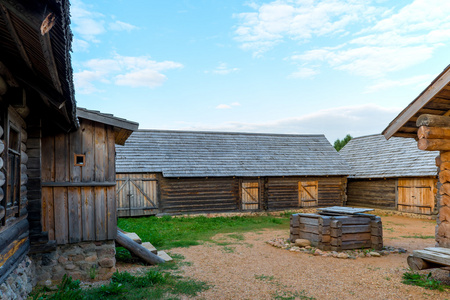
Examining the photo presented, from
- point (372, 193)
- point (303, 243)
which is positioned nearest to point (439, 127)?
point (303, 243)

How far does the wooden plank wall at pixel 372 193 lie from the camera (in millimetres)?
18062

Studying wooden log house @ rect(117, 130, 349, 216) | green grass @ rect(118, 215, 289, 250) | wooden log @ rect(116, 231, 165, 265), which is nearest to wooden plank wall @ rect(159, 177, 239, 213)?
wooden log house @ rect(117, 130, 349, 216)

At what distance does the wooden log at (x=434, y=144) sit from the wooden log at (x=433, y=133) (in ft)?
0.26

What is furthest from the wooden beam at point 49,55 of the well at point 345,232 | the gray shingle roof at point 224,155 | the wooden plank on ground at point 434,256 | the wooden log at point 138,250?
the gray shingle roof at point 224,155

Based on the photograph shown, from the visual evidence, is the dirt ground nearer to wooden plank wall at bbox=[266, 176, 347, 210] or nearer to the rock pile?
the rock pile

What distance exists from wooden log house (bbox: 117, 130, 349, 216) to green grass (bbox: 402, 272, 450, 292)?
11.0 metres

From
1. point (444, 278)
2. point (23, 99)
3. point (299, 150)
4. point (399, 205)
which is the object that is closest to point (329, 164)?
point (299, 150)

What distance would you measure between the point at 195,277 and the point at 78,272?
2303 millimetres

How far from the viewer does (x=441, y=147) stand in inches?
251

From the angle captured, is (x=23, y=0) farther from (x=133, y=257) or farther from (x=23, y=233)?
(x=133, y=257)

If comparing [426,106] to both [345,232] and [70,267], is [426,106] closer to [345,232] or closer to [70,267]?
[345,232]

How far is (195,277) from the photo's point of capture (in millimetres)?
6574

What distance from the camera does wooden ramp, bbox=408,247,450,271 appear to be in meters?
5.72

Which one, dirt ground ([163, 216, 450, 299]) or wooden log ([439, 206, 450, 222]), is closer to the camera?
dirt ground ([163, 216, 450, 299])
